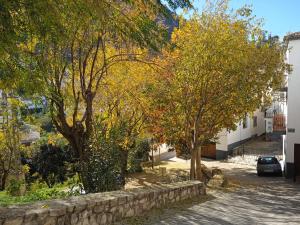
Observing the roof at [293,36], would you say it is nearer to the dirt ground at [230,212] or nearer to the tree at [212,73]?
the tree at [212,73]

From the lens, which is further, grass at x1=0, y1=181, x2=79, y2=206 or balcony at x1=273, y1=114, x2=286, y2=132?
balcony at x1=273, y1=114, x2=286, y2=132

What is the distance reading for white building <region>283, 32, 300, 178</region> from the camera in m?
23.8

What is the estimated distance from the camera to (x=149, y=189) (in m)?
10.3

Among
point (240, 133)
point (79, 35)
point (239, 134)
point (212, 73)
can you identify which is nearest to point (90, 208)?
point (79, 35)

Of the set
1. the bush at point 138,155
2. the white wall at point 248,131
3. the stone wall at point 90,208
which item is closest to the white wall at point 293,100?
the bush at point 138,155

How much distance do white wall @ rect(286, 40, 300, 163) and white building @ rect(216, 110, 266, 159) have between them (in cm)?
661

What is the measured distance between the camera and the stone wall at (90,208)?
20.1 ft

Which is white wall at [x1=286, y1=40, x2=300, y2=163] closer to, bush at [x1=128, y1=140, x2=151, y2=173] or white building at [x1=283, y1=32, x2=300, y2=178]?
white building at [x1=283, y1=32, x2=300, y2=178]

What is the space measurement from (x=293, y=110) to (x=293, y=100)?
0.62 m

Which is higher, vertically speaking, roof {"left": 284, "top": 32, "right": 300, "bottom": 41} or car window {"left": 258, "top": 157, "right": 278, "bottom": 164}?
roof {"left": 284, "top": 32, "right": 300, "bottom": 41}

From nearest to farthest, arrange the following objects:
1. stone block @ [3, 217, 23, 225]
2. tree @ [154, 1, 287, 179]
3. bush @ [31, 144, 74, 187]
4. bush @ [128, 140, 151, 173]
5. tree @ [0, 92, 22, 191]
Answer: stone block @ [3, 217, 23, 225] → tree @ [154, 1, 287, 179] → tree @ [0, 92, 22, 191] → bush @ [31, 144, 74, 187] → bush @ [128, 140, 151, 173]

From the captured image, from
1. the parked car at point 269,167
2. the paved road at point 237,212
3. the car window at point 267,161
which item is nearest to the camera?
the paved road at point 237,212

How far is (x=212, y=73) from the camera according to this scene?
1616cm

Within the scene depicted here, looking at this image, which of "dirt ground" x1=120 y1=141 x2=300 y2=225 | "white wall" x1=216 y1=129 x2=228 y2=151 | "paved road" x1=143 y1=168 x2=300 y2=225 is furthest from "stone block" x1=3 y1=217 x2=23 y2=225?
"white wall" x1=216 y1=129 x2=228 y2=151
